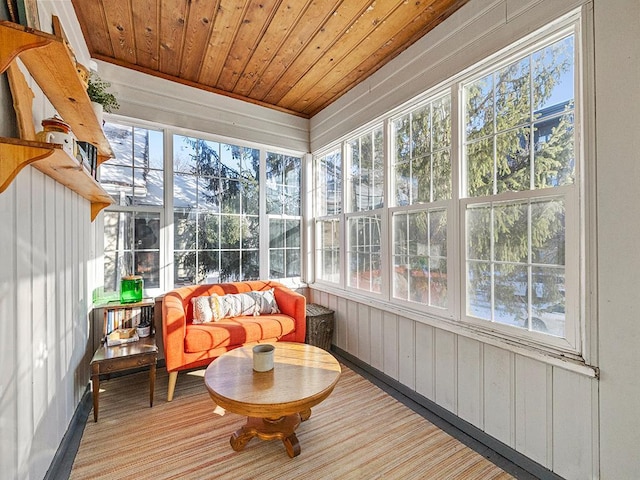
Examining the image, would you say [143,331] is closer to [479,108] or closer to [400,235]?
[400,235]

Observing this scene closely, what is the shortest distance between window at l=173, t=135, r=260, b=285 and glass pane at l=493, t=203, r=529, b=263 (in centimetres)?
259

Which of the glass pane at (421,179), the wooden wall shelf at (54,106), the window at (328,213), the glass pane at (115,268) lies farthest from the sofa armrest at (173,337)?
the glass pane at (421,179)

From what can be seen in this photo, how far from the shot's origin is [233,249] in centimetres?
347

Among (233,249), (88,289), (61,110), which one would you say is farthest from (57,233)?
(233,249)

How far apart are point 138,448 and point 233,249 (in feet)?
6.64

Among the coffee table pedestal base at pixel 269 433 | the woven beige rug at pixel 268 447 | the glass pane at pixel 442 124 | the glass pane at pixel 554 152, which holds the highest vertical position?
the glass pane at pixel 442 124

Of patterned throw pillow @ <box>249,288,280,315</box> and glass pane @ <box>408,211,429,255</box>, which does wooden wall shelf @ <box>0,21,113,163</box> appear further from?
glass pane @ <box>408,211,429,255</box>

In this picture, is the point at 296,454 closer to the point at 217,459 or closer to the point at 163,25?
the point at 217,459

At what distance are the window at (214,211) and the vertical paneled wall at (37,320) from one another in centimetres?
113

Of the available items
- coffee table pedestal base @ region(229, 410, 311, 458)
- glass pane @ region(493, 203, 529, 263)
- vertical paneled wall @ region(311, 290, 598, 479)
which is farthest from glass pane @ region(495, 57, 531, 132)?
coffee table pedestal base @ region(229, 410, 311, 458)

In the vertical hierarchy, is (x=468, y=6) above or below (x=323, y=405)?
above

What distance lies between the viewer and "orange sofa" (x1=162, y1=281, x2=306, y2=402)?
2344 mm

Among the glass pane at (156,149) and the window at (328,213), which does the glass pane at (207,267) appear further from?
the window at (328,213)

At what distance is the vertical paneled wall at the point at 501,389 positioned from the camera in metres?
1.47
